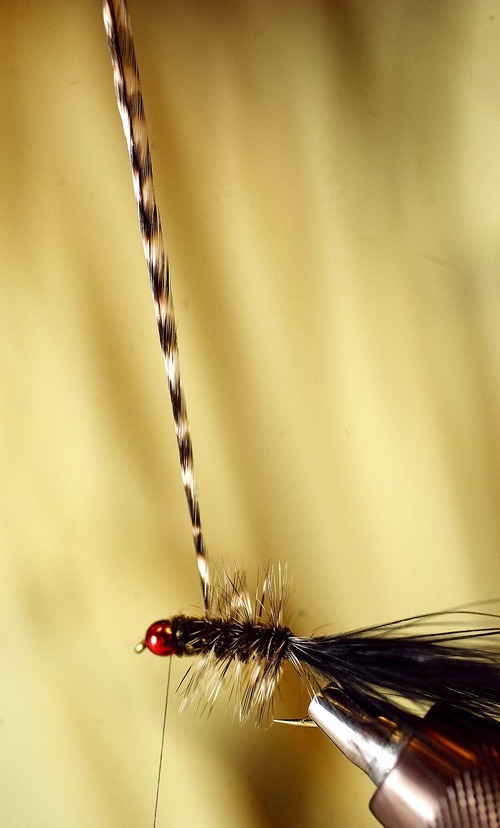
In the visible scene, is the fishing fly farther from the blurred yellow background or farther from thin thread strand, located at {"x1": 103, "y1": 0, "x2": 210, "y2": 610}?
the blurred yellow background

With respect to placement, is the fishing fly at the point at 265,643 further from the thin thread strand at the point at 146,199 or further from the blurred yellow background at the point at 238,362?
the blurred yellow background at the point at 238,362

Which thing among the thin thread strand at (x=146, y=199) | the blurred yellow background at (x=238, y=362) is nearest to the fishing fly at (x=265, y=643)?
the thin thread strand at (x=146, y=199)

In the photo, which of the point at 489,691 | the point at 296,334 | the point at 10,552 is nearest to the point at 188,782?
the point at 10,552

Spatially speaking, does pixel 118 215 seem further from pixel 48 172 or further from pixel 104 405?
pixel 104 405

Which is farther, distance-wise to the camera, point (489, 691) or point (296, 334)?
point (296, 334)

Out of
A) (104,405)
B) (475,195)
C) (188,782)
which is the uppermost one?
(475,195)

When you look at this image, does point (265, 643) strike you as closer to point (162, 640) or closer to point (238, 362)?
point (162, 640)
